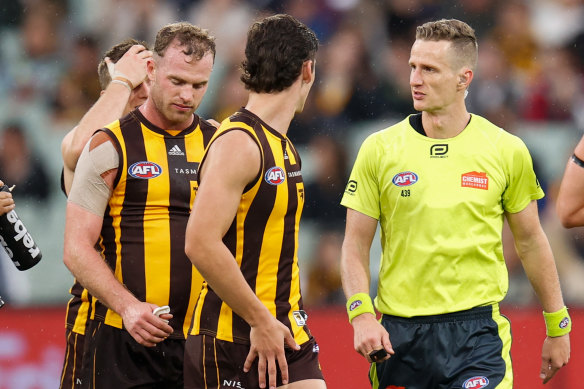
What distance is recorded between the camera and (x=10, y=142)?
920cm

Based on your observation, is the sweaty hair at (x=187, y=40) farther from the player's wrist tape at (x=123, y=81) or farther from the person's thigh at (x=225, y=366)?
the person's thigh at (x=225, y=366)

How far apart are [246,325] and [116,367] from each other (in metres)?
0.94

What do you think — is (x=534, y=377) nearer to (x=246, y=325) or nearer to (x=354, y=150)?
(x=354, y=150)

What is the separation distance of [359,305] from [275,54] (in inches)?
47.3

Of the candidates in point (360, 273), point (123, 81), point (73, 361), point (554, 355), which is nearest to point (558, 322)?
point (554, 355)

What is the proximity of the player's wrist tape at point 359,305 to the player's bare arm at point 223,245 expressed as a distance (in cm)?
72

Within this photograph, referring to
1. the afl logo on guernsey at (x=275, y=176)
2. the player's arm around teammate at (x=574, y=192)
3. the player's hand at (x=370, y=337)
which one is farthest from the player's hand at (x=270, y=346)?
the player's arm around teammate at (x=574, y=192)

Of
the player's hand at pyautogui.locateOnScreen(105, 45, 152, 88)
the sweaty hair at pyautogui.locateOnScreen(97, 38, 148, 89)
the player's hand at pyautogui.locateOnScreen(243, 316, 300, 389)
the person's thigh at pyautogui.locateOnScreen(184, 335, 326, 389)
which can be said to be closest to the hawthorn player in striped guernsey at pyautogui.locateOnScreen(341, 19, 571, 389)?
the person's thigh at pyautogui.locateOnScreen(184, 335, 326, 389)

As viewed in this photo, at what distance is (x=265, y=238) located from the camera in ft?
12.4

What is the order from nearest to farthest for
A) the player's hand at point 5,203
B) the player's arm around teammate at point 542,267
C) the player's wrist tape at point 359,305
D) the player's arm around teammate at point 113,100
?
the player's wrist tape at point 359,305 < the player's arm around teammate at point 542,267 < the player's hand at point 5,203 < the player's arm around teammate at point 113,100

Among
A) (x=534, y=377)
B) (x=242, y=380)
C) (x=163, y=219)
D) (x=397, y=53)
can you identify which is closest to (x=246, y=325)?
(x=242, y=380)

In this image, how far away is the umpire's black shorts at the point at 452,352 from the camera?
14.4ft

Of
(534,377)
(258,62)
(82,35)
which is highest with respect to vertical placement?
(82,35)

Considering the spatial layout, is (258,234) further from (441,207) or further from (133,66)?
(133,66)
